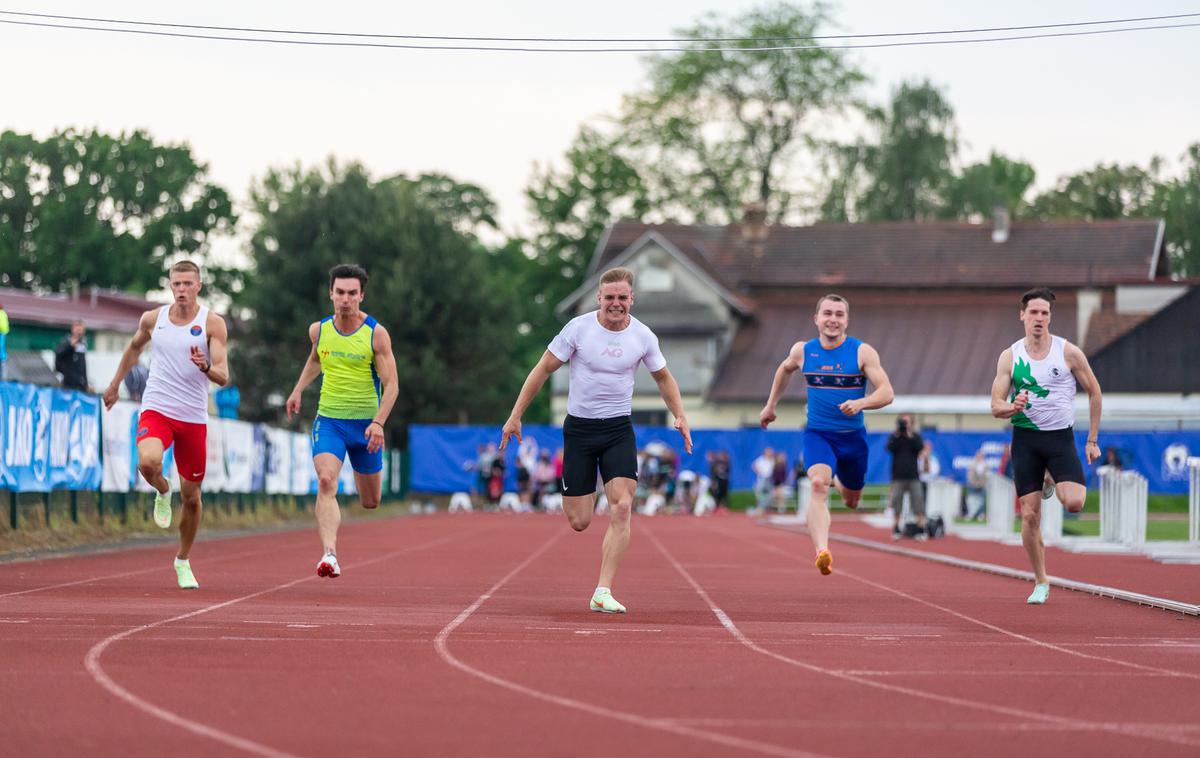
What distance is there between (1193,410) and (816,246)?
23192mm

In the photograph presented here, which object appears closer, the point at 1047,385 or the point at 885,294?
the point at 1047,385

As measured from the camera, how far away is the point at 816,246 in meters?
72.6

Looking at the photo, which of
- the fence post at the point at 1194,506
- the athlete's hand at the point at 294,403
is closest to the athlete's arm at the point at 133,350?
the athlete's hand at the point at 294,403

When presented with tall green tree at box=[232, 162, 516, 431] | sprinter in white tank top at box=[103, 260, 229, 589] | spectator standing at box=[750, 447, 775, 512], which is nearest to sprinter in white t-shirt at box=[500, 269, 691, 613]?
sprinter in white tank top at box=[103, 260, 229, 589]

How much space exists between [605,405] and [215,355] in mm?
2853

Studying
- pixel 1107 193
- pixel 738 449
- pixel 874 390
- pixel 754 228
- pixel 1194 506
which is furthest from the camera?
pixel 1107 193

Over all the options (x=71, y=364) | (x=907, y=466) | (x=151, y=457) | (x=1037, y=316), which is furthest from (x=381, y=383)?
(x=907, y=466)

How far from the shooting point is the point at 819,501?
13.3 meters

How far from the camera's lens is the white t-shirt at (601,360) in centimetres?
1176

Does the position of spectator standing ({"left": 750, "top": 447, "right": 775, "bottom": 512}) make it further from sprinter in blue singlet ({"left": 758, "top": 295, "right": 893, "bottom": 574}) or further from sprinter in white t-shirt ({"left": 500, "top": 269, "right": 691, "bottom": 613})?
sprinter in white t-shirt ({"left": 500, "top": 269, "right": 691, "bottom": 613})

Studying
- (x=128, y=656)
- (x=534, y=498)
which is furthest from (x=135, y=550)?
(x=534, y=498)

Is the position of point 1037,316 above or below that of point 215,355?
above

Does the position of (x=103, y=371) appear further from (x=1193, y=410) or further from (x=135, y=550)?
(x=135, y=550)

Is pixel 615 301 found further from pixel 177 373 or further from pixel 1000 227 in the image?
pixel 1000 227
